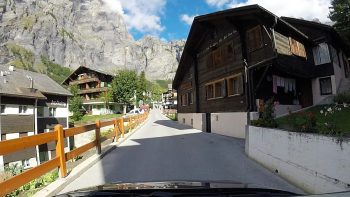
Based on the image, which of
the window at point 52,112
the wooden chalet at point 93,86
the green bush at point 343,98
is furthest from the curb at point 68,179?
the wooden chalet at point 93,86

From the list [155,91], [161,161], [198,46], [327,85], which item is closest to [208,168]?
[161,161]

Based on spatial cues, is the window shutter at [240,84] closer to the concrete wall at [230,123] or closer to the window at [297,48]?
the concrete wall at [230,123]

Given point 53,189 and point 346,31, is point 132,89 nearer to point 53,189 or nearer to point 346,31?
point 346,31

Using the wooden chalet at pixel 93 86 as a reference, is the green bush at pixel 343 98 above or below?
below

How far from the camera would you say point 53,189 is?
7.35m

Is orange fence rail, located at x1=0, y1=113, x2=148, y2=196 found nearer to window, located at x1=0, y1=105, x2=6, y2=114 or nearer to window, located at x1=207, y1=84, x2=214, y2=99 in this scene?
window, located at x1=207, y1=84, x2=214, y2=99

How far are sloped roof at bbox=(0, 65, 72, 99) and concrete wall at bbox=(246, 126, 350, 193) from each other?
26571mm

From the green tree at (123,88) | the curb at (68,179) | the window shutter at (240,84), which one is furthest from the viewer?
the green tree at (123,88)

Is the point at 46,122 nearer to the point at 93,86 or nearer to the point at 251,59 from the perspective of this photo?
the point at 251,59

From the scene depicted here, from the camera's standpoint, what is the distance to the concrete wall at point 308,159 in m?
6.13

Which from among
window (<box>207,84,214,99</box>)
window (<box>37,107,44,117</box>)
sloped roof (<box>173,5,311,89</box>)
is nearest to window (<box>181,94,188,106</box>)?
sloped roof (<box>173,5,311,89</box>)

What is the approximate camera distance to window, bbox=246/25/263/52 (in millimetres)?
19141

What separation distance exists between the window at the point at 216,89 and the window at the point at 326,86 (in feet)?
21.5

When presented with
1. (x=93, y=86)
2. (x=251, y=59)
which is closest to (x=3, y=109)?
(x=251, y=59)
